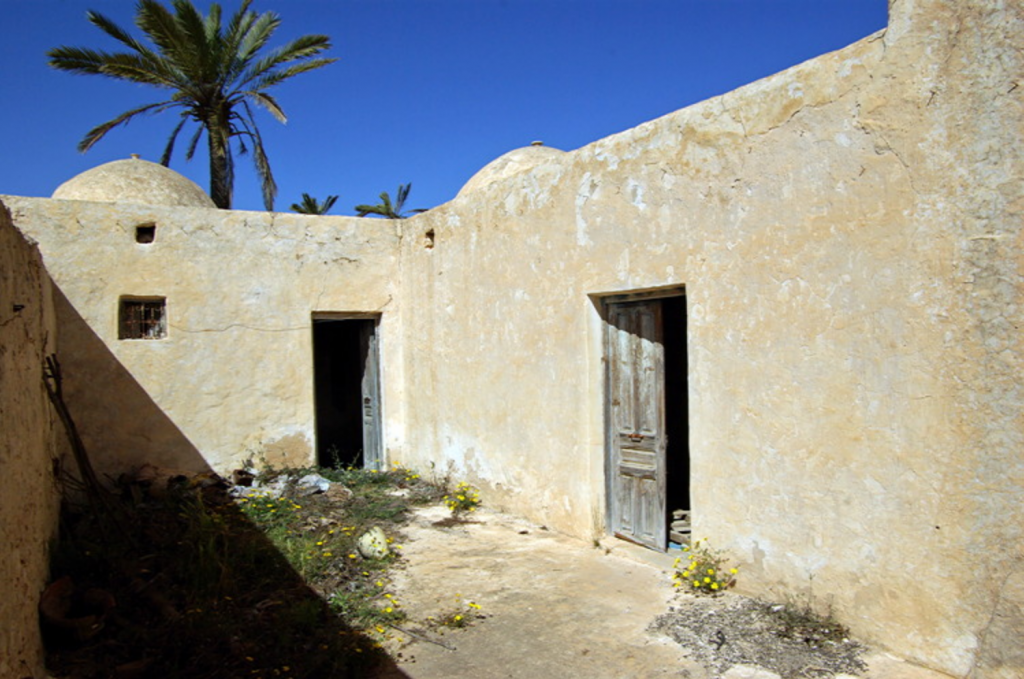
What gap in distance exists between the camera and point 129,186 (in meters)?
7.77

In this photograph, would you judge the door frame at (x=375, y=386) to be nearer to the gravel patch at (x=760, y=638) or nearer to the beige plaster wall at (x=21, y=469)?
the beige plaster wall at (x=21, y=469)

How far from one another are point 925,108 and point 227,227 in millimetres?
6557

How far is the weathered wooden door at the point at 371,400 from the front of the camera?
823 centimetres

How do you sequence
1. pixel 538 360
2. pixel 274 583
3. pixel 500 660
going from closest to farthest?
pixel 500 660
pixel 274 583
pixel 538 360

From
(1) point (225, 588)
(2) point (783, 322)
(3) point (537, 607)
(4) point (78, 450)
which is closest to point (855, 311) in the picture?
(2) point (783, 322)

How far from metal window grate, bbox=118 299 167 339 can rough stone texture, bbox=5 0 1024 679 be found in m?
0.13

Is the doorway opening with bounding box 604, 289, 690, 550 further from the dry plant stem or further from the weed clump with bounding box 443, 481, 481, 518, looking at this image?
the dry plant stem

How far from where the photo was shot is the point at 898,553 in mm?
3447

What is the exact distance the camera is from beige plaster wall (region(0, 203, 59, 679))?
9.11 feet

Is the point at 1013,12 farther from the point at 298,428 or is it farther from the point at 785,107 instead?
the point at 298,428

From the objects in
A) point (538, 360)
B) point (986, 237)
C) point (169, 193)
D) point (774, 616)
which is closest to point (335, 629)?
point (774, 616)

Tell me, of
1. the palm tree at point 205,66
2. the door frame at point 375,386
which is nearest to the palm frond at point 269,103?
the palm tree at point 205,66

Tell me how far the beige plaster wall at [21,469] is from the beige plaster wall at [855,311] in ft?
12.0

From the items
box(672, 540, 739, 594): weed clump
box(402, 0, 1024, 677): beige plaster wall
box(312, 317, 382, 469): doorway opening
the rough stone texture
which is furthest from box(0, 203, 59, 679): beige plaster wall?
box(312, 317, 382, 469): doorway opening
